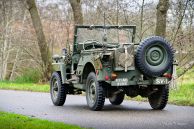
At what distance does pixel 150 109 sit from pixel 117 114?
59.3 inches

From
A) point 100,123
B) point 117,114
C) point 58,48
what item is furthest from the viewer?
point 58,48

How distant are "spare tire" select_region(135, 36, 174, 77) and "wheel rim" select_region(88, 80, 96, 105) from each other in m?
1.27

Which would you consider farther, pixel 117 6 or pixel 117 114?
pixel 117 6

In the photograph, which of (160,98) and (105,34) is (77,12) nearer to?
(105,34)

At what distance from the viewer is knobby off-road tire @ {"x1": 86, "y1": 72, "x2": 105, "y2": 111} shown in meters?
13.3

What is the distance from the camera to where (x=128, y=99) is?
17578 mm

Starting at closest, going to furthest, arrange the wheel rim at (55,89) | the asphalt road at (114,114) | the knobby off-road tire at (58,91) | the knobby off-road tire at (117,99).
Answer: the asphalt road at (114,114) < the knobby off-road tire at (58,91) < the knobby off-road tire at (117,99) < the wheel rim at (55,89)

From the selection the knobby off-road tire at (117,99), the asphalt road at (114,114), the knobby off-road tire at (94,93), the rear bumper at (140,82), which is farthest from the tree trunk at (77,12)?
the rear bumper at (140,82)

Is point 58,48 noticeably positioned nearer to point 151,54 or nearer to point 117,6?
point 117,6

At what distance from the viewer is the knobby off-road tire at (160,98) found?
13664 mm

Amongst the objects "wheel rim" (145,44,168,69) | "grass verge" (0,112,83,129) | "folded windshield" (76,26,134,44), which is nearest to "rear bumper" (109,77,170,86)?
"wheel rim" (145,44,168,69)

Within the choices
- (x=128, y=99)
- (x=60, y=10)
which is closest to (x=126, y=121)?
(x=128, y=99)

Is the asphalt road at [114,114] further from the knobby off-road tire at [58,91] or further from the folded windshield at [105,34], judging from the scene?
the folded windshield at [105,34]

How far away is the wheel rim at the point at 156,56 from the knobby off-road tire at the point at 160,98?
2.28 ft
